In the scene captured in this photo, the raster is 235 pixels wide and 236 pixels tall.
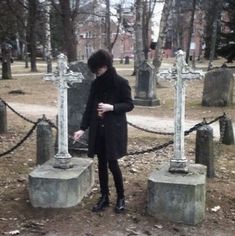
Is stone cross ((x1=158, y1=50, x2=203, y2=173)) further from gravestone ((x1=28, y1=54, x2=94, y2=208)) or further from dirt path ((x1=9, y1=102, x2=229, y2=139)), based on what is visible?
dirt path ((x1=9, y1=102, x2=229, y2=139))

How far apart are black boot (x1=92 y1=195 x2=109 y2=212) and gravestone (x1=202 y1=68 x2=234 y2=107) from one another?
1045 centimetres

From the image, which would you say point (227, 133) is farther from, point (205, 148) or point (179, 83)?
point (179, 83)

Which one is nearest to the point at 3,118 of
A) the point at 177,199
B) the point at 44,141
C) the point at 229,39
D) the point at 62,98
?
the point at 44,141

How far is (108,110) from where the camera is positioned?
19.2 ft

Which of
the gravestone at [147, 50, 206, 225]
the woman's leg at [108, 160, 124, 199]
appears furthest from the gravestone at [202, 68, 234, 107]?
the woman's leg at [108, 160, 124, 199]

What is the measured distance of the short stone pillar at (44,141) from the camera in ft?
26.2

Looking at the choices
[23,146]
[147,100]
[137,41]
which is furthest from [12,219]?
[137,41]

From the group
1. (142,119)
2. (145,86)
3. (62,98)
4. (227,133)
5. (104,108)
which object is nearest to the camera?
(104,108)

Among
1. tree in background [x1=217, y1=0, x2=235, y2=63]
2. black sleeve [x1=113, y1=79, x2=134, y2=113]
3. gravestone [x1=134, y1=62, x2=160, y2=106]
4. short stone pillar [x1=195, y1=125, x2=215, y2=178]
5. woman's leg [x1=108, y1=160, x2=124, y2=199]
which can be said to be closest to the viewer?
black sleeve [x1=113, y1=79, x2=134, y2=113]

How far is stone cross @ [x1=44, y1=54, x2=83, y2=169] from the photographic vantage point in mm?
6555

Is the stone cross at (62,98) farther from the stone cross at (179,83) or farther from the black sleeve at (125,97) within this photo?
the stone cross at (179,83)

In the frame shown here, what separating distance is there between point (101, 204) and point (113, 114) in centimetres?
108

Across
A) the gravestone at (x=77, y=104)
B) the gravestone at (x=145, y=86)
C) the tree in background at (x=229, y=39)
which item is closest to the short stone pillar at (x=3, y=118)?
the gravestone at (x=77, y=104)

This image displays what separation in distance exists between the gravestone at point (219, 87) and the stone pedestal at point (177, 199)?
10.4 m
